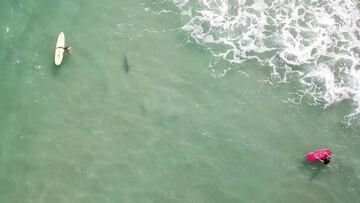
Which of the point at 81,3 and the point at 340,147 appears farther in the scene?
the point at 81,3

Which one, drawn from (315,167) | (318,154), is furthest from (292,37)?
(315,167)

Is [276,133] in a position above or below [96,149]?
above

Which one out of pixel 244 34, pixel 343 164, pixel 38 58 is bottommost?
pixel 343 164

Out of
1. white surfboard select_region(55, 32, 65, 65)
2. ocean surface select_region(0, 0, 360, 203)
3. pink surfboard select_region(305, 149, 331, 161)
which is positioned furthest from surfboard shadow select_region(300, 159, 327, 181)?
white surfboard select_region(55, 32, 65, 65)

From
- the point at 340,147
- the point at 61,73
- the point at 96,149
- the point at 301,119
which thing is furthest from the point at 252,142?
the point at 61,73

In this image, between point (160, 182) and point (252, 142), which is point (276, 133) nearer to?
point (252, 142)

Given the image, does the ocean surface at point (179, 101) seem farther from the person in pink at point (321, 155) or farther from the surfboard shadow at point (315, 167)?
the person in pink at point (321, 155)

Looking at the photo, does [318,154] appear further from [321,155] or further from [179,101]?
[179,101]
